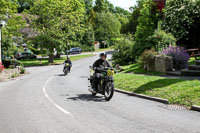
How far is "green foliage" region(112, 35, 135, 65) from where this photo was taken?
29.4 m

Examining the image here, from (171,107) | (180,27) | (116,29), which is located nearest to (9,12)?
(180,27)

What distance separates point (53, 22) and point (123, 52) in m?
17.0

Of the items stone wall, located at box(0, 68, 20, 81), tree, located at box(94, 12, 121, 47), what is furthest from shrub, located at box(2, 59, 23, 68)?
tree, located at box(94, 12, 121, 47)

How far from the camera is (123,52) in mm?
29875

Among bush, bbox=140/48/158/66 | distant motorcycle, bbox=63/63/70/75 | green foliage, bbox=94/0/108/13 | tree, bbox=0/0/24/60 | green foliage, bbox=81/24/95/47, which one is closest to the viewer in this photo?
bush, bbox=140/48/158/66

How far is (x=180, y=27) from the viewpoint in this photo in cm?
2678

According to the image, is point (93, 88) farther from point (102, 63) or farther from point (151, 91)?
point (151, 91)

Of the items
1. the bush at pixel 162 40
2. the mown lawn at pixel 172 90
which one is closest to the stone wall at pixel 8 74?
the bush at pixel 162 40

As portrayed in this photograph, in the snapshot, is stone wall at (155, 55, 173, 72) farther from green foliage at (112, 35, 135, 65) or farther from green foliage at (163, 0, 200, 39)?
green foliage at (112, 35, 135, 65)

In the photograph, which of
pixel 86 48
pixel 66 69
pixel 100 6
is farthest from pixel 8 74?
pixel 100 6

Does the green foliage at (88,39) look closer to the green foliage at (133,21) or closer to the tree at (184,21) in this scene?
the green foliage at (133,21)

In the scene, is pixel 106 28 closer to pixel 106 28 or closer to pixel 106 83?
pixel 106 28

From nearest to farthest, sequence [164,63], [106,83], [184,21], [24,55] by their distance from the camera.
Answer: [106,83], [164,63], [184,21], [24,55]

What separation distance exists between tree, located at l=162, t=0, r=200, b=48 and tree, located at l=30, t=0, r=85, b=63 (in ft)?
64.1
